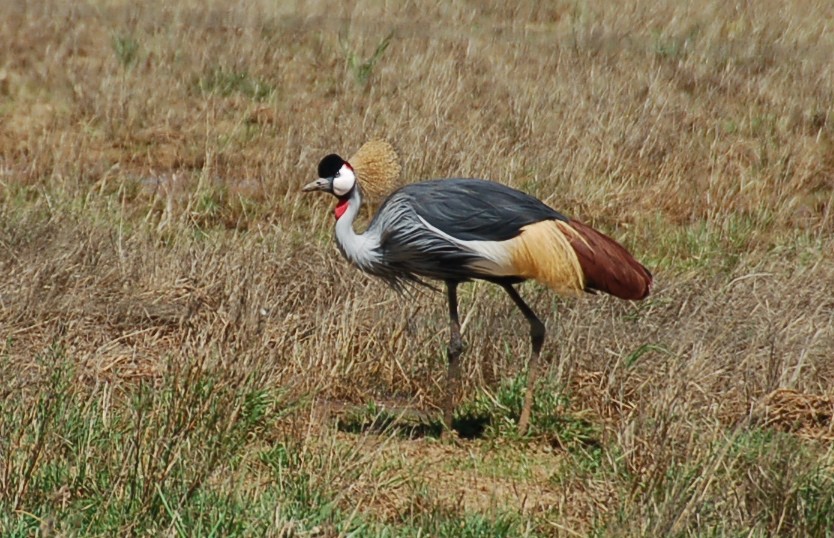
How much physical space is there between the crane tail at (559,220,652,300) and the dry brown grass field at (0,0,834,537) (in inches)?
15.3

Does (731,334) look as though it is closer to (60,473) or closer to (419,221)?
(419,221)

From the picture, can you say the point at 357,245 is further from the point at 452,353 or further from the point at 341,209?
the point at 452,353

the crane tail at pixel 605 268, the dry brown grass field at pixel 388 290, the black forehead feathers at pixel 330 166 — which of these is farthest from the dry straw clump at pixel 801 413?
the black forehead feathers at pixel 330 166

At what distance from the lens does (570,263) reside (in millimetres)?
5527

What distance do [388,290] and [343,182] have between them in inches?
30.4

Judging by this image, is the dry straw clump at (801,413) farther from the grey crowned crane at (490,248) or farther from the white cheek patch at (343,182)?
the white cheek patch at (343,182)

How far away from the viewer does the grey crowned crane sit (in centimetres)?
556

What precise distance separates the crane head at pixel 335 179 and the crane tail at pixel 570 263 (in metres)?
0.92

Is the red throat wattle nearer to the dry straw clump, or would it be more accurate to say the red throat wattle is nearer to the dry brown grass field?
the dry brown grass field

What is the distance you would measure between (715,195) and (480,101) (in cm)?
223

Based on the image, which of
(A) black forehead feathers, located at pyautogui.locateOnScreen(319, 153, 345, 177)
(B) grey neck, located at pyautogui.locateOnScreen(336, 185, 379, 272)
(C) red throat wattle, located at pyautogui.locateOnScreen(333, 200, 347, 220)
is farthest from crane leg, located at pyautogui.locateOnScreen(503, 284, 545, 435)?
(A) black forehead feathers, located at pyautogui.locateOnScreen(319, 153, 345, 177)

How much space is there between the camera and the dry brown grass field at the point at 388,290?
4.46 metres

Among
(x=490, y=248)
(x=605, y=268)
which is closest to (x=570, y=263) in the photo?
(x=605, y=268)

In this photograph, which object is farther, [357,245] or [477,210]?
[357,245]
